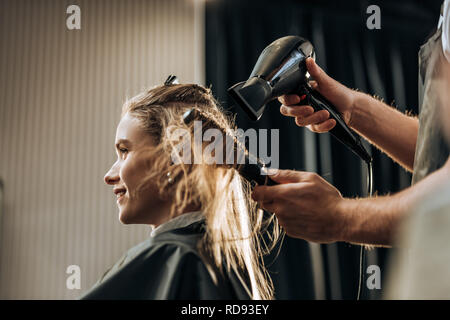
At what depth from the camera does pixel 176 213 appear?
0.97m

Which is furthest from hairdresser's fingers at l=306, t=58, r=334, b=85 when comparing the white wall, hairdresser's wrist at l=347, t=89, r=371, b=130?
the white wall

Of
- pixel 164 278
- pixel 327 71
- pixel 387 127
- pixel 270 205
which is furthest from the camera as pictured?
pixel 327 71

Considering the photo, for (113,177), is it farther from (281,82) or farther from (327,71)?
(327,71)

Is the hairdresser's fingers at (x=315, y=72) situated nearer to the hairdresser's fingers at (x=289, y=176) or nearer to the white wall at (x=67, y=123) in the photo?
the hairdresser's fingers at (x=289, y=176)

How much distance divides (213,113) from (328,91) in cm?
31

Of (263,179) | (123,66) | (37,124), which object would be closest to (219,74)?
(123,66)

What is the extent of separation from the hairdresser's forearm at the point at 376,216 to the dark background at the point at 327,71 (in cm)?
115

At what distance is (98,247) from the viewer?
6.43 feet

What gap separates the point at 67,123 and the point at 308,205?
57.8 inches

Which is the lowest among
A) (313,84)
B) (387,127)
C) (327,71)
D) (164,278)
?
(164,278)

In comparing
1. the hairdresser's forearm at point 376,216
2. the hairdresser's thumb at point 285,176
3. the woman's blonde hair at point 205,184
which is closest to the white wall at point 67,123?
the woman's blonde hair at point 205,184

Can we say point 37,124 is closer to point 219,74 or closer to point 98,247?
point 98,247

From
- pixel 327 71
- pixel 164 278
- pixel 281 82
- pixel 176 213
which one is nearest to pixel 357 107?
pixel 281 82

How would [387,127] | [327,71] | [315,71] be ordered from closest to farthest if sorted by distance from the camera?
[315,71], [387,127], [327,71]
